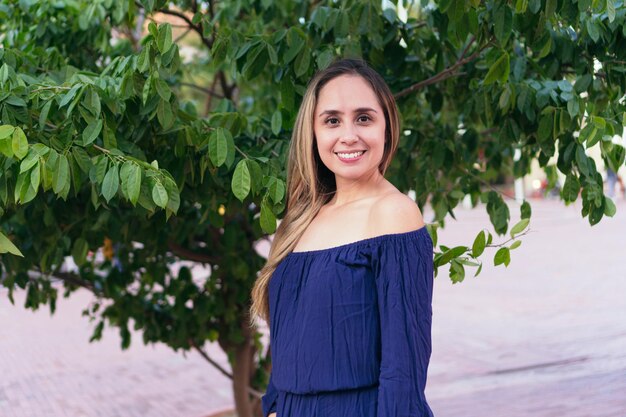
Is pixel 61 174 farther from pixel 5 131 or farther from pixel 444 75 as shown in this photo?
pixel 444 75

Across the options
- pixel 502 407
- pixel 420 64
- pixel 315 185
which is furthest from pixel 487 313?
pixel 315 185

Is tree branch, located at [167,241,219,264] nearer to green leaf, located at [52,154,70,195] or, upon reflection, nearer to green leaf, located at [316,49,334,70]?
green leaf, located at [316,49,334,70]

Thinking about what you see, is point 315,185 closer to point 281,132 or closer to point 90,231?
point 281,132

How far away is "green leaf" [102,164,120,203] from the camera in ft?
7.04

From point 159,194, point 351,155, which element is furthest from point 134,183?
point 351,155

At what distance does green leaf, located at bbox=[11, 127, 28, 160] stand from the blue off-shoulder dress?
30.4 inches

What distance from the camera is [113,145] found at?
241 centimetres

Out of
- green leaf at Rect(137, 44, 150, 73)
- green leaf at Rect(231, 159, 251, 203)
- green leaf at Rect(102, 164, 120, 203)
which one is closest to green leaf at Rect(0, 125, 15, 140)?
green leaf at Rect(102, 164, 120, 203)

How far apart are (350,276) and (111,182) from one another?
2.27 ft

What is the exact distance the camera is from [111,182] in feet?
7.09

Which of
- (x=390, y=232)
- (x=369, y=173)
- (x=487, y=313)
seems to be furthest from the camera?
(x=487, y=313)

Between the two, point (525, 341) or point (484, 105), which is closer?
point (484, 105)

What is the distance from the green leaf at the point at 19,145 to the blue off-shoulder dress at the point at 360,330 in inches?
30.4

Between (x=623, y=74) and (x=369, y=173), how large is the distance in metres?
1.24
